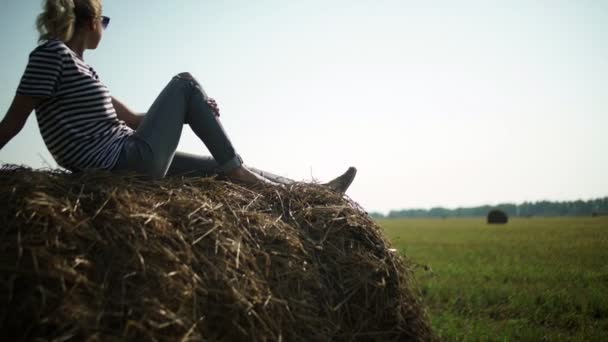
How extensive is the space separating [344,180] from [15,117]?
2.29 m

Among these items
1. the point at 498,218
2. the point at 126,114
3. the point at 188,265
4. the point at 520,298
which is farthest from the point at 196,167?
the point at 498,218

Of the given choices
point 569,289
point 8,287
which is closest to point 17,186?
point 8,287

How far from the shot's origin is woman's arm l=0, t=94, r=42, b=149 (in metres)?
2.75

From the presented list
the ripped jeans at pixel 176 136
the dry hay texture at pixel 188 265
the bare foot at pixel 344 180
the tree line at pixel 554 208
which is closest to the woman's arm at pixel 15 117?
the dry hay texture at pixel 188 265

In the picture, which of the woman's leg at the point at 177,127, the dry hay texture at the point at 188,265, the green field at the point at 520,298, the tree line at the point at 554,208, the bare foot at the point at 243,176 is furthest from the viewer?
the tree line at the point at 554,208

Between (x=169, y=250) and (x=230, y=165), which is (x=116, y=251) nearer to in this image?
(x=169, y=250)

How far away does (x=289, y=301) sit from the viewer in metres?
2.43

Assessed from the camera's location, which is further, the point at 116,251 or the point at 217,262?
the point at 217,262

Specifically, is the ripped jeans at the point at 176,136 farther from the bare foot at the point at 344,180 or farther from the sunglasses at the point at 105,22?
the sunglasses at the point at 105,22

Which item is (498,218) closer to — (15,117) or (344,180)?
(344,180)

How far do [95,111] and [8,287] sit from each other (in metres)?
1.39

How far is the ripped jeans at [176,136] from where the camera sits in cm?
304

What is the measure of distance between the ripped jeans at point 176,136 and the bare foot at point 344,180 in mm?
457

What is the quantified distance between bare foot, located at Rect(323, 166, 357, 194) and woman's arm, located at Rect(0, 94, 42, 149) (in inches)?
82.1
